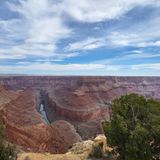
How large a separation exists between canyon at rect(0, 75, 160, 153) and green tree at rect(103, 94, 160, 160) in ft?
94.2

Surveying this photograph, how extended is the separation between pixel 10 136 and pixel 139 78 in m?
105

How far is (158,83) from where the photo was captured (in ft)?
487

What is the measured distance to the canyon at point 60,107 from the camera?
175ft

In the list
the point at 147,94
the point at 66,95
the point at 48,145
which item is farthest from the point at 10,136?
the point at 147,94

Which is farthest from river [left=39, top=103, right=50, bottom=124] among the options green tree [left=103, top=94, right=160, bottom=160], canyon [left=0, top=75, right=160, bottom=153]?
green tree [left=103, top=94, right=160, bottom=160]

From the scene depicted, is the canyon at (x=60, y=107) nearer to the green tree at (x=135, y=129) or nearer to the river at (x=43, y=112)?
the river at (x=43, y=112)

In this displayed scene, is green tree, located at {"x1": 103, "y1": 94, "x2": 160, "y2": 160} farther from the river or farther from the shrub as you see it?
the river

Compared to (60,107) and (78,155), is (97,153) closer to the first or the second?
(78,155)

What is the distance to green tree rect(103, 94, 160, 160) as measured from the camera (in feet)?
63.2

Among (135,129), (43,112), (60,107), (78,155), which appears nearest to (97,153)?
(78,155)

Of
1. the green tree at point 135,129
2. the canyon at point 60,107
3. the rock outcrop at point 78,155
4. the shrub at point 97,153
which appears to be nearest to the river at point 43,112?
the canyon at point 60,107

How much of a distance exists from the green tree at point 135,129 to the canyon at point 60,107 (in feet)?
94.2

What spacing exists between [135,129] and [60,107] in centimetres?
8496

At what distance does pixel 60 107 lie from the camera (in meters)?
104
